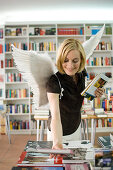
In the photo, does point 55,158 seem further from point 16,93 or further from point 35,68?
point 16,93

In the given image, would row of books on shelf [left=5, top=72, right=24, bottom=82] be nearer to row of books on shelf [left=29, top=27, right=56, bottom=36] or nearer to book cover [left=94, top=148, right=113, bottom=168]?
row of books on shelf [left=29, top=27, right=56, bottom=36]

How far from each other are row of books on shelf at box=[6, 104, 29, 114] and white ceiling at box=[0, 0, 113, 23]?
220cm

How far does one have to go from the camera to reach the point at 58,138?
0.98 meters

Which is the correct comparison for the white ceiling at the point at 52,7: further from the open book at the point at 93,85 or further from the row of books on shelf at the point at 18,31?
the open book at the point at 93,85

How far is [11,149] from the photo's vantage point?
3697mm

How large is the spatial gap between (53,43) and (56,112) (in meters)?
4.08

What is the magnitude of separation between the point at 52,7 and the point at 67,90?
3606 mm

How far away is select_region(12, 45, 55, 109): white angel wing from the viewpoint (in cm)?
108

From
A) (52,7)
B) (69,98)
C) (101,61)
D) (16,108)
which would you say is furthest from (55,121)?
(101,61)

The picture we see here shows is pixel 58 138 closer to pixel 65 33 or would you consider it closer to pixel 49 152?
pixel 49 152

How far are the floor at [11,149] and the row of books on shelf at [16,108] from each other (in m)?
0.61

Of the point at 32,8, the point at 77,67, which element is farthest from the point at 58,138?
the point at 32,8

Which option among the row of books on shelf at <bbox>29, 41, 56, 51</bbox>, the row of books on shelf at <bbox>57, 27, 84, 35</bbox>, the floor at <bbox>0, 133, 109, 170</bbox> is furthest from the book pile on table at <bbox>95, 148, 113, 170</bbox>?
the row of books on shelf at <bbox>57, 27, 84, 35</bbox>

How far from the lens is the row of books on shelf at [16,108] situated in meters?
4.91
